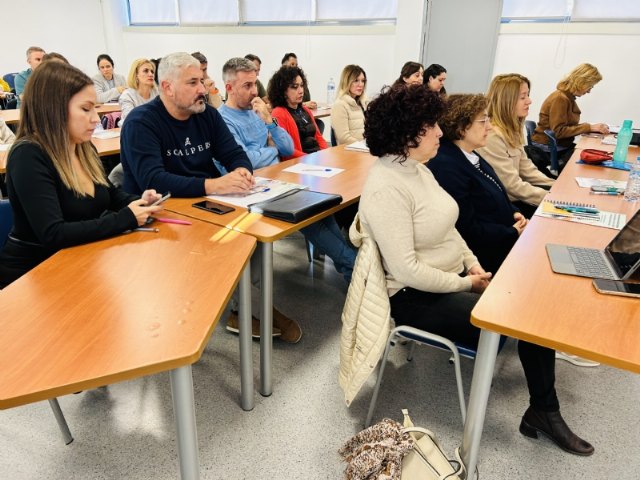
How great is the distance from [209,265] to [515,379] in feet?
4.75

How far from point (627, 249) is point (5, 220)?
210 centimetres

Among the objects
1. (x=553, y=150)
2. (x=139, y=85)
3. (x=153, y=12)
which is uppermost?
(x=153, y=12)

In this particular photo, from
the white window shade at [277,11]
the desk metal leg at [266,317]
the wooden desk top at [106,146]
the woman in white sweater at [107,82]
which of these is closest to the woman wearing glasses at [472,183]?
the desk metal leg at [266,317]

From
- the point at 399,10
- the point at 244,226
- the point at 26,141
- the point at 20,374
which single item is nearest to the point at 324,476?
the point at 244,226

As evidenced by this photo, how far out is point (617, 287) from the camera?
129cm

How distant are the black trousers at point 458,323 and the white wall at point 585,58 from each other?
4.98 meters

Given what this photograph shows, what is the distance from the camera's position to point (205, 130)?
2.23 m

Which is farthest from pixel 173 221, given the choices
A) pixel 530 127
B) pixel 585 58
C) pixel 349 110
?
pixel 585 58

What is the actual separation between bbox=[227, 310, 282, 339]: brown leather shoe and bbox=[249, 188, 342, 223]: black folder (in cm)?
66

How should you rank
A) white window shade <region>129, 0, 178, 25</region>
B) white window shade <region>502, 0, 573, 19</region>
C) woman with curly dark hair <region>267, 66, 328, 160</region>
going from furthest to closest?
white window shade <region>129, 0, 178, 25</region> < white window shade <region>502, 0, 573, 19</region> < woman with curly dark hair <region>267, 66, 328, 160</region>

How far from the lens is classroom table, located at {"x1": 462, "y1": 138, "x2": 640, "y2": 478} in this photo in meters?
1.05

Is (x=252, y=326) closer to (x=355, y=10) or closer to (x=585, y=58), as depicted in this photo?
(x=585, y=58)

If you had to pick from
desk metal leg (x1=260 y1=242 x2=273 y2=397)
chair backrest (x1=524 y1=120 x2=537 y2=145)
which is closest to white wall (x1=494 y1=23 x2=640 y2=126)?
chair backrest (x1=524 y1=120 x2=537 y2=145)

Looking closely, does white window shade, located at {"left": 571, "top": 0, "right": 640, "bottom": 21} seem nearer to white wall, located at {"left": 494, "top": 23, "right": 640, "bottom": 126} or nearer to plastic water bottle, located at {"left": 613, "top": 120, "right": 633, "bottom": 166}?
white wall, located at {"left": 494, "top": 23, "right": 640, "bottom": 126}
